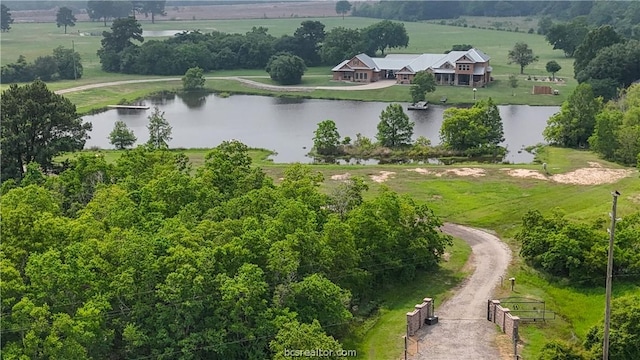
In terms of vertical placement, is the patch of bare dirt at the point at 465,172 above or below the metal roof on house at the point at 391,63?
below

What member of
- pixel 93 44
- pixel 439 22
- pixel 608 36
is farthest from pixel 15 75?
pixel 439 22

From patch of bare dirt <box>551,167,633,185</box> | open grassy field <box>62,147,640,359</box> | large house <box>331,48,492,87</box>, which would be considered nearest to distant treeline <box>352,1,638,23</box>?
large house <box>331,48,492,87</box>

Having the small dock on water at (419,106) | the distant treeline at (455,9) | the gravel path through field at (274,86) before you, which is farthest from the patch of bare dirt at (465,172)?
the distant treeline at (455,9)

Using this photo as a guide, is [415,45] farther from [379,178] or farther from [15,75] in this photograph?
[379,178]

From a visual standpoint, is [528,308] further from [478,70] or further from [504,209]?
[478,70]

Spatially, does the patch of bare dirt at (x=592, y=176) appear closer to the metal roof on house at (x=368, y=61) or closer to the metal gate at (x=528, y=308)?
the metal gate at (x=528, y=308)

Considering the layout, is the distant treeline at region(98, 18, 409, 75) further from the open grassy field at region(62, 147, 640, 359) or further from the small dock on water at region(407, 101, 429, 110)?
the open grassy field at region(62, 147, 640, 359)

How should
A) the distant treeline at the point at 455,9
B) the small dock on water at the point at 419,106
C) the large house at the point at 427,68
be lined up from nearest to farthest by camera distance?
the small dock on water at the point at 419,106 < the large house at the point at 427,68 < the distant treeline at the point at 455,9
